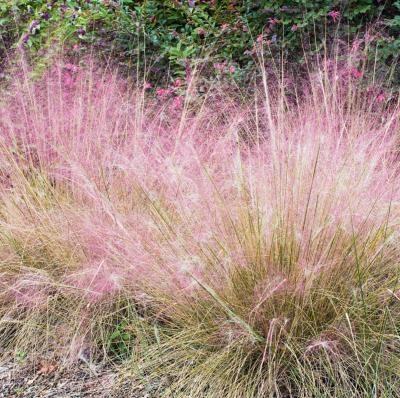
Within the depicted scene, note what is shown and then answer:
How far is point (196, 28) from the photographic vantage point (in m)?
5.95

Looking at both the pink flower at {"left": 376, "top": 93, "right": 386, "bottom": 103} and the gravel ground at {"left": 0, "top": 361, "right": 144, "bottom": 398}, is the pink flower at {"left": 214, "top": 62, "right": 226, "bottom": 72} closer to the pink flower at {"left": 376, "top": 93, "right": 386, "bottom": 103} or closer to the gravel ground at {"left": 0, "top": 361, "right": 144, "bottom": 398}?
the pink flower at {"left": 376, "top": 93, "right": 386, "bottom": 103}

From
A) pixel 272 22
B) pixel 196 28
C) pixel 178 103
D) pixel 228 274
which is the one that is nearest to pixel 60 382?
pixel 228 274

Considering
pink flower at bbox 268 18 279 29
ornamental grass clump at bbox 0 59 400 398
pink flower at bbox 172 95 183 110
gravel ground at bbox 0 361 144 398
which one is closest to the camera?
ornamental grass clump at bbox 0 59 400 398

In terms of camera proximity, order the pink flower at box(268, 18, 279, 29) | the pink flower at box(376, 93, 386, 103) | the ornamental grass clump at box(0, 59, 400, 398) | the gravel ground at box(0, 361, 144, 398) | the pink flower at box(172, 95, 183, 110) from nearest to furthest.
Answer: the ornamental grass clump at box(0, 59, 400, 398)
the gravel ground at box(0, 361, 144, 398)
the pink flower at box(376, 93, 386, 103)
the pink flower at box(172, 95, 183, 110)
the pink flower at box(268, 18, 279, 29)

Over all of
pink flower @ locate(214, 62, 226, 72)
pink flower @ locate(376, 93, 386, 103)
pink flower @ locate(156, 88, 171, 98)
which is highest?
pink flower @ locate(214, 62, 226, 72)

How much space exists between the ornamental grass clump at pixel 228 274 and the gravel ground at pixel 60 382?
0.21 feet

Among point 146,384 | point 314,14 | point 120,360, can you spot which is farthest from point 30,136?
point 314,14

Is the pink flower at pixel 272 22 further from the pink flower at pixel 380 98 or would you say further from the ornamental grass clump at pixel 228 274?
the ornamental grass clump at pixel 228 274

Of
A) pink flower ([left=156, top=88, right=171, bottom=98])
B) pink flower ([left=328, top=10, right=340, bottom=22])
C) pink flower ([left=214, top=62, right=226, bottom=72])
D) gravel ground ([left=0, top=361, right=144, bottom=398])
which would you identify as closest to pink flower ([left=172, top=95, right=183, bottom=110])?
pink flower ([left=156, top=88, right=171, bottom=98])

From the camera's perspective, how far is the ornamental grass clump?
238cm

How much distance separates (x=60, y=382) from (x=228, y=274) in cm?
90

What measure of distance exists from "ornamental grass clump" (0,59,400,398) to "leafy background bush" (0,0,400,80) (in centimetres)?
210

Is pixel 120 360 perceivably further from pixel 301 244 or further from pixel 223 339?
pixel 301 244

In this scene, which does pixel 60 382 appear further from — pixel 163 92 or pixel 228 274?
pixel 163 92
